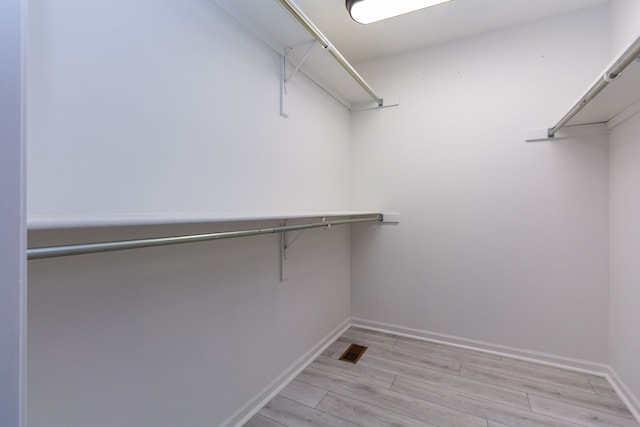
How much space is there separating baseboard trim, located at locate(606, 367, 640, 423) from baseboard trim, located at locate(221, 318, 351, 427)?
1.90 m

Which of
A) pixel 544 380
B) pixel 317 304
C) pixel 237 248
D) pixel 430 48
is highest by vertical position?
pixel 430 48

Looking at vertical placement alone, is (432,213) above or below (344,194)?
below

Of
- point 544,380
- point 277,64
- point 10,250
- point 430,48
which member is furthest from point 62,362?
point 430,48

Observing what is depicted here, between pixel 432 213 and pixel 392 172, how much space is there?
523 millimetres

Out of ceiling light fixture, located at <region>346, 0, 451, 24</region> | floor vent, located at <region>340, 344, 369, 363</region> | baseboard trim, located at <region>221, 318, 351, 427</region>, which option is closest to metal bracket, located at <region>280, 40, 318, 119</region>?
ceiling light fixture, located at <region>346, 0, 451, 24</region>

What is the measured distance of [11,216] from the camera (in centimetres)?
43

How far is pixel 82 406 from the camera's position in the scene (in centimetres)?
97

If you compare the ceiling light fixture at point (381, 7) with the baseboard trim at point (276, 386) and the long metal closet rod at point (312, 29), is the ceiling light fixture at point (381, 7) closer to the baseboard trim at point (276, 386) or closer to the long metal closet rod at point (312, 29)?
the long metal closet rod at point (312, 29)

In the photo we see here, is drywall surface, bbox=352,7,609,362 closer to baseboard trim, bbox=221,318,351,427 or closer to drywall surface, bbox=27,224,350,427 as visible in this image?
baseboard trim, bbox=221,318,351,427

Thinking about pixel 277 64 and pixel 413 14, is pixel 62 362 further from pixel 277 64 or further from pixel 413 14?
pixel 413 14

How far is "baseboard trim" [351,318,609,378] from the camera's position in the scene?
2080mm

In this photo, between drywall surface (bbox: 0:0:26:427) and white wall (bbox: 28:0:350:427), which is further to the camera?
white wall (bbox: 28:0:350:427)

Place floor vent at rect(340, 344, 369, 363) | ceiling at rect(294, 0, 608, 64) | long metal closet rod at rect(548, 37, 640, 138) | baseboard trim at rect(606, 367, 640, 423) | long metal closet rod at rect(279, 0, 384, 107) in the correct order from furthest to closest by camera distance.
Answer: floor vent at rect(340, 344, 369, 363) < ceiling at rect(294, 0, 608, 64) < baseboard trim at rect(606, 367, 640, 423) < long metal closet rod at rect(279, 0, 384, 107) < long metal closet rod at rect(548, 37, 640, 138)

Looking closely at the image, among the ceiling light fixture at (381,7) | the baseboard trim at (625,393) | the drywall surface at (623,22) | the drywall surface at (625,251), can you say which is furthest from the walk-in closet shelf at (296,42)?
the baseboard trim at (625,393)
